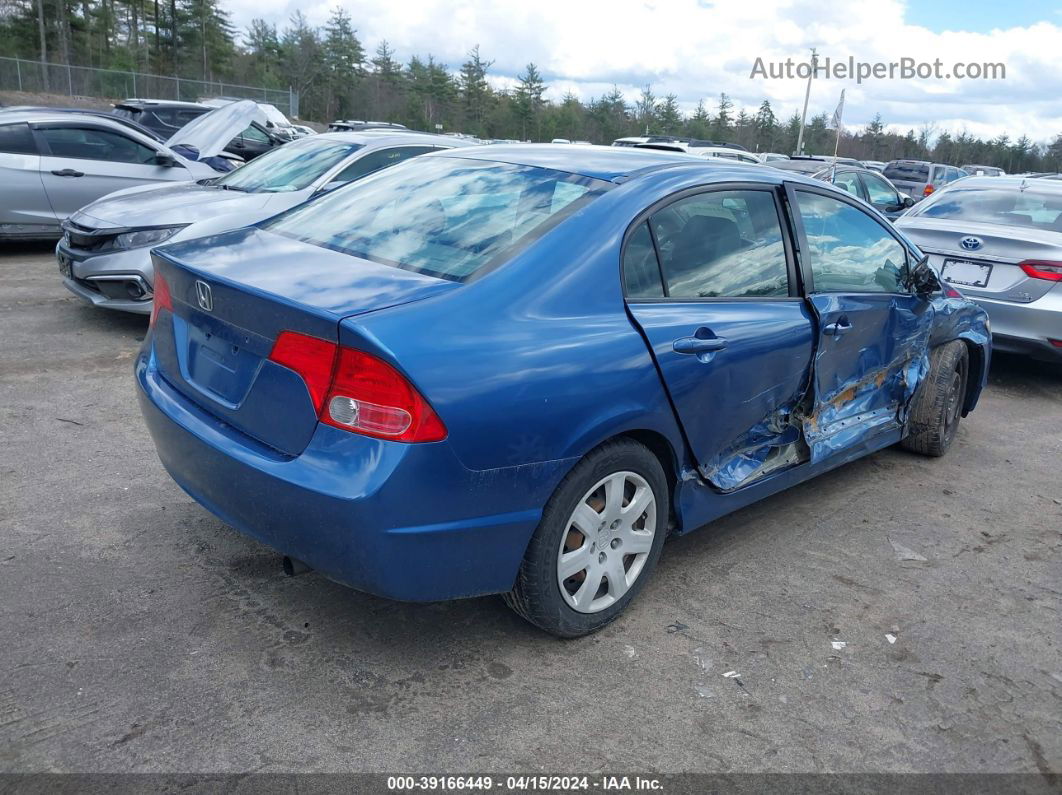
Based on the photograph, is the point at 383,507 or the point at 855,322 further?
the point at 855,322

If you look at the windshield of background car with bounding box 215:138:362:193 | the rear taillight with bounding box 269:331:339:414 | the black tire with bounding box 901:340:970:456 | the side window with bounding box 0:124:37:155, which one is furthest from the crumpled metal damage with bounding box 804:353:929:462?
the side window with bounding box 0:124:37:155

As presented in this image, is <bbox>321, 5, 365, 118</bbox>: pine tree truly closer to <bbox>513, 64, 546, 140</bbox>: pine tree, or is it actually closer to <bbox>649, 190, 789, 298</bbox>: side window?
<bbox>513, 64, 546, 140</bbox>: pine tree

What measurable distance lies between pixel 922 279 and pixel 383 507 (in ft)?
11.3

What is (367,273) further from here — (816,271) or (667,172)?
(816,271)

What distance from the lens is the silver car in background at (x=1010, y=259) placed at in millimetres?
6578

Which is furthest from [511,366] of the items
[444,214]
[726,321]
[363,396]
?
[726,321]

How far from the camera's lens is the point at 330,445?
8.54 ft

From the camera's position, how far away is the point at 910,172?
2989 centimetres

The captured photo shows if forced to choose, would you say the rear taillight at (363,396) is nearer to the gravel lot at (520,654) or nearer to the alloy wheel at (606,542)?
the alloy wheel at (606,542)

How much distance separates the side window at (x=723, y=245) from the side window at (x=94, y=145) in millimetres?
8226

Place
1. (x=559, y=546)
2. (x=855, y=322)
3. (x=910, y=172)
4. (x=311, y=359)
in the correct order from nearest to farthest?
(x=311, y=359)
(x=559, y=546)
(x=855, y=322)
(x=910, y=172)

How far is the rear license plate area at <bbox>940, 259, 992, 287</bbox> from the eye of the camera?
6848mm

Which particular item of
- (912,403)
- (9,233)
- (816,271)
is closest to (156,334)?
(816,271)

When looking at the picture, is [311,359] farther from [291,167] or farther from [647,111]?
[647,111]
